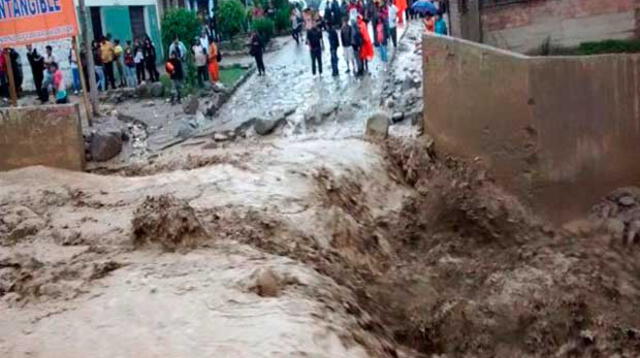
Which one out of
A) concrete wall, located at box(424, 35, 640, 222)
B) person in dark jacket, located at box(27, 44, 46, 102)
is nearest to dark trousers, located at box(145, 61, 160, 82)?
person in dark jacket, located at box(27, 44, 46, 102)

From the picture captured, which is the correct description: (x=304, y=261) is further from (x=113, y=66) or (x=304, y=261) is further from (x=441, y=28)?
(x=113, y=66)

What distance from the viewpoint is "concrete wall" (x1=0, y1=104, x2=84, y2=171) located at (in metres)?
11.8

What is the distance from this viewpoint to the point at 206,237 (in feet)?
25.7

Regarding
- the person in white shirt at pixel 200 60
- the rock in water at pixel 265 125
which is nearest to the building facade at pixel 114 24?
the person in white shirt at pixel 200 60

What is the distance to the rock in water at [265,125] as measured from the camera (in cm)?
1474

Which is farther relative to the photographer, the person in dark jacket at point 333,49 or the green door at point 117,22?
the green door at point 117,22

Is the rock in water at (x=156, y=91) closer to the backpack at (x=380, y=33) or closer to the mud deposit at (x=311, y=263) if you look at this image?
the backpack at (x=380, y=33)

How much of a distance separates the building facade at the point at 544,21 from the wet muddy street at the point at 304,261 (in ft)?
7.70

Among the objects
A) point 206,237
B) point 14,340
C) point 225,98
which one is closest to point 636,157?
point 206,237

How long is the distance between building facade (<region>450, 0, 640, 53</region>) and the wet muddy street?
7.70 ft

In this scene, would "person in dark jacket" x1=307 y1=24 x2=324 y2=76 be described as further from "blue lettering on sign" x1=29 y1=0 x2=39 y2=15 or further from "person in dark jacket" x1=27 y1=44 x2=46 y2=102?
"blue lettering on sign" x1=29 y1=0 x2=39 y2=15

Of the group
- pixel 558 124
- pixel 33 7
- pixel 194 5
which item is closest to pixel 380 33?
pixel 33 7

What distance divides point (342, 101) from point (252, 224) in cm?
795

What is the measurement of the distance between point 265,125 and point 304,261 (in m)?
7.46
